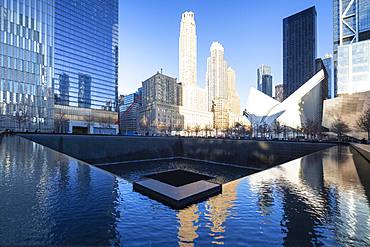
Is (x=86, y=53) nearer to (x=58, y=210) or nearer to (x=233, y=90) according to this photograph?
(x=58, y=210)

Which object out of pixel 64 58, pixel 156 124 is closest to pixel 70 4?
pixel 64 58

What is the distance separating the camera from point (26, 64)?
4859cm

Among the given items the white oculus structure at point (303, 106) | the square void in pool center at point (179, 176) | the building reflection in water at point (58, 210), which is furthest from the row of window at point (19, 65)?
the white oculus structure at point (303, 106)

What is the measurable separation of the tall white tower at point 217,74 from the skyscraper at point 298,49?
51.1 meters

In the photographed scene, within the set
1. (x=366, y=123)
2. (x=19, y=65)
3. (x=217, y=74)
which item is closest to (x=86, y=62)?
(x=19, y=65)

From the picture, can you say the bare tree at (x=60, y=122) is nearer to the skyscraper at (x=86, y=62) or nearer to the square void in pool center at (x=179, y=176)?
the skyscraper at (x=86, y=62)

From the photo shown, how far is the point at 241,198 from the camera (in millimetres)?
4059

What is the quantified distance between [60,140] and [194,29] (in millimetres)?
142479

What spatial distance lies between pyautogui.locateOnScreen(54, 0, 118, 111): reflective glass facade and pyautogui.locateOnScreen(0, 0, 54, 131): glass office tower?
158 inches

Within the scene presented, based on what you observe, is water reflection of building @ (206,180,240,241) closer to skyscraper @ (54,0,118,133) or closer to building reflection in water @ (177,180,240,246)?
building reflection in water @ (177,180,240,246)

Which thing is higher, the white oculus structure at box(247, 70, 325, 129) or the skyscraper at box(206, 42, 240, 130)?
the skyscraper at box(206, 42, 240, 130)

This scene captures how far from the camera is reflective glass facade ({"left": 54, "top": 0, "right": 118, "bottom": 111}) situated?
59.0m

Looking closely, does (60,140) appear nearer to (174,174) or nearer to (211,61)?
(174,174)

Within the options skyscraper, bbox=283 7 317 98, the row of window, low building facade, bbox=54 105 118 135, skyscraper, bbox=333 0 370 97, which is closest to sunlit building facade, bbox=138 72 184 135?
low building facade, bbox=54 105 118 135
